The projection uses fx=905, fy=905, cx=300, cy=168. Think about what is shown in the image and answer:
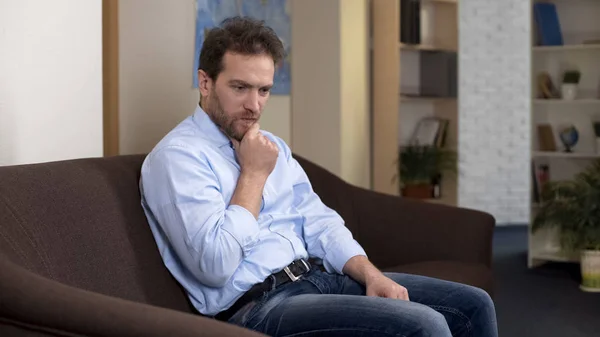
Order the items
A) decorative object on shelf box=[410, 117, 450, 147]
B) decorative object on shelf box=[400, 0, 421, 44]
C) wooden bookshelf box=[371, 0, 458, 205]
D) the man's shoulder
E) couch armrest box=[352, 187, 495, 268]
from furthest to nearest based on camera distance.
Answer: decorative object on shelf box=[410, 117, 450, 147]
decorative object on shelf box=[400, 0, 421, 44]
wooden bookshelf box=[371, 0, 458, 205]
couch armrest box=[352, 187, 495, 268]
the man's shoulder

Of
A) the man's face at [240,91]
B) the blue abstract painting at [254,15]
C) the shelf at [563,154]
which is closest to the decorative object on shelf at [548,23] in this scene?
the shelf at [563,154]

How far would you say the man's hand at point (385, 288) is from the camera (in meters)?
2.32

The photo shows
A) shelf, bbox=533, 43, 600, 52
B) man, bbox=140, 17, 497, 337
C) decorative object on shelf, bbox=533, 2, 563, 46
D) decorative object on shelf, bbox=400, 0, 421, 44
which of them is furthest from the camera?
decorative object on shelf, bbox=400, 0, 421, 44

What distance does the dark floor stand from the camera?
14.4 feet

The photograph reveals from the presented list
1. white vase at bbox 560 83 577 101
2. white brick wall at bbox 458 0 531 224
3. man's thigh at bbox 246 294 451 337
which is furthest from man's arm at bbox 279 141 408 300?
white brick wall at bbox 458 0 531 224

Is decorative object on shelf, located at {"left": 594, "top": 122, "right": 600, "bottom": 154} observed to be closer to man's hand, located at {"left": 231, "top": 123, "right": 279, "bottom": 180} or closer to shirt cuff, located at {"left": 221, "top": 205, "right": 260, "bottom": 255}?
man's hand, located at {"left": 231, "top": 123, "right": 279, "bottom": 180}

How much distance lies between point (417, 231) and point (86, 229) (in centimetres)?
153

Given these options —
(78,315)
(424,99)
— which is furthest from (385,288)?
(424,99)

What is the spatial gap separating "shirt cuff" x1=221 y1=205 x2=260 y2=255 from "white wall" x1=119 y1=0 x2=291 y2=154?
4.78 feet

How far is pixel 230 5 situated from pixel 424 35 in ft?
9.87

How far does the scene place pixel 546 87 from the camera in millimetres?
6383

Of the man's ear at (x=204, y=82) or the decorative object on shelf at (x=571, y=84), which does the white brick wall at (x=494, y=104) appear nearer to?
the decorative object on shelf at (x=571, y=84)

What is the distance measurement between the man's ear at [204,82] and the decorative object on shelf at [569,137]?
4.37 m

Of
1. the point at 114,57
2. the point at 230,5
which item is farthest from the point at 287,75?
the point at 114,57
